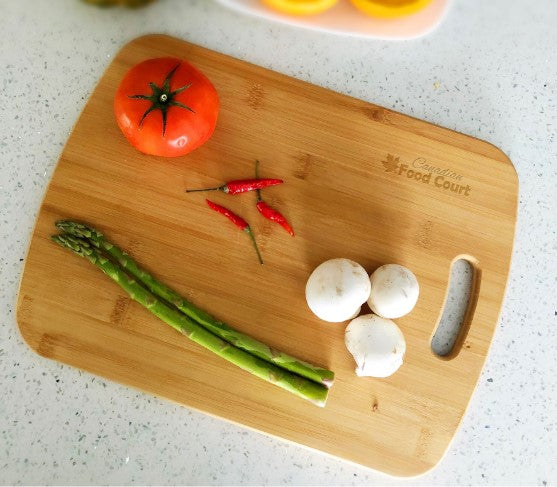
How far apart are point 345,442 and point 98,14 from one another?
4.29 feet

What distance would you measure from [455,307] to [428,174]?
0.36 metres

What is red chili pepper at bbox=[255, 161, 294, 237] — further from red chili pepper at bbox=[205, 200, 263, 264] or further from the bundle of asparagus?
the bundle of asparagus

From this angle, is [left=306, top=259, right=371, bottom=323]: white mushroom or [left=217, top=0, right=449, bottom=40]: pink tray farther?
[left=217, top=0, right=449, bottom=40]: pink tray

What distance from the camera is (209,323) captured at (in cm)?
141

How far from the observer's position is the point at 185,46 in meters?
1.51

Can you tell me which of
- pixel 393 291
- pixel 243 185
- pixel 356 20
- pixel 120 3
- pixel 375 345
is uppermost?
pixel 356 20

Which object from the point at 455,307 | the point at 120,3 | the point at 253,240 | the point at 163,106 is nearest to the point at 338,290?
the point at 253,240

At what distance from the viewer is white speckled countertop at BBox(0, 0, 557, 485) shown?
57.4 inches

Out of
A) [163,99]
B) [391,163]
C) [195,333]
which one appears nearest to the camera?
[163,99]

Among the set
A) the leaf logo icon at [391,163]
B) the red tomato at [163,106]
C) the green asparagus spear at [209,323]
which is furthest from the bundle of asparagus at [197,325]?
the leaf logo icon at [391,163]

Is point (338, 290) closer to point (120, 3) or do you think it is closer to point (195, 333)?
point (195, 333)

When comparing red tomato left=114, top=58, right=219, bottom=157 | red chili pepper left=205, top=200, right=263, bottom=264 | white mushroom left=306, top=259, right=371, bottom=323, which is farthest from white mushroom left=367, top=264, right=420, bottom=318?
red tomato left=114, top=58, right=219, bottom=157

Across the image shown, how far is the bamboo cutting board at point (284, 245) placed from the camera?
1.42 metres

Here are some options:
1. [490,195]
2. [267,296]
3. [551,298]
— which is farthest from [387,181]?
[551,298]
